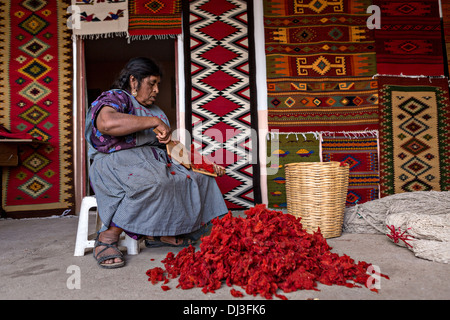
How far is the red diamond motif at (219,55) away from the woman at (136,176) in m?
1.54

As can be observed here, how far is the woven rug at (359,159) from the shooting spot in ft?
10.5

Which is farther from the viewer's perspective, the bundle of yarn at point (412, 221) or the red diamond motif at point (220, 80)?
the red diamond motif at point (220, 80)

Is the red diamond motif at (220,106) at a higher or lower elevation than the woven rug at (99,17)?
Result: lower

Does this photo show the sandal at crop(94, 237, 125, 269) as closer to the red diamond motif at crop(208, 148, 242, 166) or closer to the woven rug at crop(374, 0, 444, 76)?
the red diamond motif at crop(208, 148, 242, 166)

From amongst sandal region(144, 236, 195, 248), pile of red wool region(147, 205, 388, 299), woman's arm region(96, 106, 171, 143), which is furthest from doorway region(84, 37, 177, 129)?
pile of red wool region(147, 205, 388, 299)

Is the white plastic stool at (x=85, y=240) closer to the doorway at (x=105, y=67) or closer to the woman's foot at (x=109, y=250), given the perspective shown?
the woman's foot at (x=109, y=250)

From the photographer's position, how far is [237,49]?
10.8ft

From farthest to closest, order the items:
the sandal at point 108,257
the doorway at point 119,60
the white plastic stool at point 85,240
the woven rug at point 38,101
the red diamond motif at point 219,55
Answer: the doorway at point 119,60, the red diamond motif at point 219,55, the woven rug at point 38,101, the white plastic stool at point 85,240, the sandal at point 108,257

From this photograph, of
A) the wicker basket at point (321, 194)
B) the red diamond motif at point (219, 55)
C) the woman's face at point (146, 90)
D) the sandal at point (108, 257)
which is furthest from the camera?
the red diamond motif at point (219, 55)

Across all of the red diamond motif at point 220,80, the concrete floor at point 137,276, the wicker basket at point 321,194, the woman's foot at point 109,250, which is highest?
the red diamond motif at point 220,80

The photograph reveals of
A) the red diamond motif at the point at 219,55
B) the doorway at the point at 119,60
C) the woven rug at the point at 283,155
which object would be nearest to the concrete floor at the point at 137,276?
the woven rug at the point at 283,155

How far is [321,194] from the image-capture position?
200 cm

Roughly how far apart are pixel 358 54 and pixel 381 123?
0.78 m

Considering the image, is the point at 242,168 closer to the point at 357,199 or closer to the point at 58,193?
the point at 357,199
